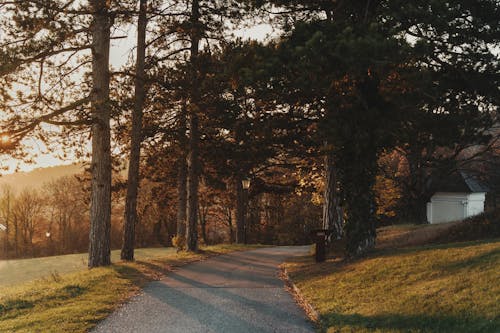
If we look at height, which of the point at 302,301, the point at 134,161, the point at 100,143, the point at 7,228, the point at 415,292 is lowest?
the point at 302,301

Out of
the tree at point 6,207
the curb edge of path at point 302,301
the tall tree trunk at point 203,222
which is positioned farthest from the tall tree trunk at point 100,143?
the tree at point 6,207

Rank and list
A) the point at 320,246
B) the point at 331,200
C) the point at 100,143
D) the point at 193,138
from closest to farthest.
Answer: the point at 100,143
the point at 320,246
the point at 331,200
the point at 193,138

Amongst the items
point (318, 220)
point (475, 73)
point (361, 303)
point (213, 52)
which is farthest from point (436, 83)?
point (318, 220)

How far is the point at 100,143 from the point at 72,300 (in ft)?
20.6

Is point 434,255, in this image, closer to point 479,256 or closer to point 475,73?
point 479,256

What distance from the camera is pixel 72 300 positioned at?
1028cm

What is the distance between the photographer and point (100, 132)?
15219 millimetres

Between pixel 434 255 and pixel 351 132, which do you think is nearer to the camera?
pixel 434 255

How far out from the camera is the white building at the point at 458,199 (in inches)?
1340

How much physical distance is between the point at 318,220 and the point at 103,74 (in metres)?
33.7

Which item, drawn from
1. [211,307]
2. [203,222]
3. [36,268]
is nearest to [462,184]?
[203,222]

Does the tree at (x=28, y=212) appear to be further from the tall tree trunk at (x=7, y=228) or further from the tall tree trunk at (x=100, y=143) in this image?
the tall tree trunk at (x=100, y=143)

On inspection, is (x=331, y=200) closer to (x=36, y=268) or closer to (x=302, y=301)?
(x=302, y=301)

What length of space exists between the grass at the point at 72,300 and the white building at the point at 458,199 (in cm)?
2624
